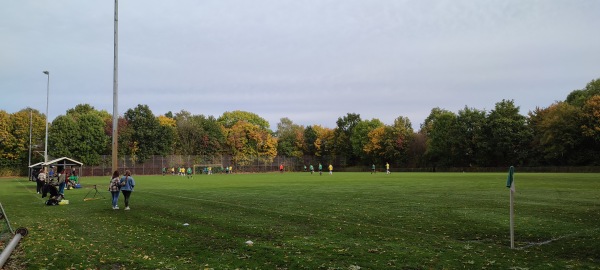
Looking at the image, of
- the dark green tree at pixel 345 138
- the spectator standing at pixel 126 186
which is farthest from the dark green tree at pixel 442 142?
the spectator standing at pixel 126 186

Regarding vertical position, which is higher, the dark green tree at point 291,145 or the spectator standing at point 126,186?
the dark green tree at point 291,145

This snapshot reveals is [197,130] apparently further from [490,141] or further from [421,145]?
[490,141]

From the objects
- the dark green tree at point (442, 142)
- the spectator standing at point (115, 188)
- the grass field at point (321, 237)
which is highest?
the dark green tree at point (442, 142)

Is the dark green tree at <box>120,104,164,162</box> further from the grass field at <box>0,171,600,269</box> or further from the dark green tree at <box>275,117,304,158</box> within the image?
the grass field at <box>0,171,600,269</box>

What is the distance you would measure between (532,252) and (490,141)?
7521 centimetres

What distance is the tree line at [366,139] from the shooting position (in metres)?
67.9

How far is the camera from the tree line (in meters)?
67.9

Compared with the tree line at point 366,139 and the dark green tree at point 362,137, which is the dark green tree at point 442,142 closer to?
the tree line at point 366,139

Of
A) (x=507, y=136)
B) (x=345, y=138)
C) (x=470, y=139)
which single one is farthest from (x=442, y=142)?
(x=345, y=138)

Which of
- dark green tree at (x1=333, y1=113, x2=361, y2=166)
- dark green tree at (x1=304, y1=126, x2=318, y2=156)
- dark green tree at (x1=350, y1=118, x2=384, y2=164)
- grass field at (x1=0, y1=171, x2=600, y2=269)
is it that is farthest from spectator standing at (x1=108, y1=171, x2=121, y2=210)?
dark green tree at (x1=304, y1=126, x2=318, y2=156)

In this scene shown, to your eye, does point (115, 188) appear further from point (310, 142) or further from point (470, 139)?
point (310, 142)

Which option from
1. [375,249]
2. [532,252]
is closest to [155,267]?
[375,249]

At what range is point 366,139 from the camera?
335 ft

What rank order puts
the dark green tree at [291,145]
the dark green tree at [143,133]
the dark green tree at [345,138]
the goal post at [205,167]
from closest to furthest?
the dark green tree at [143,133], the goal post at [205,167], the dark green tree at [345,138], the dark green tree at [291,145]
